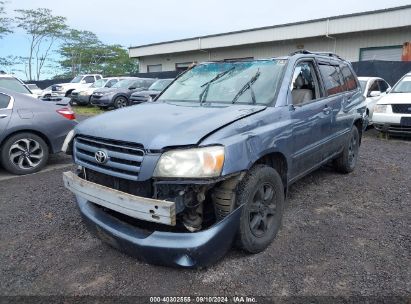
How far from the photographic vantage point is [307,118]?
402 cm

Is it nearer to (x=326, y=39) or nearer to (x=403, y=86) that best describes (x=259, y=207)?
(x=403, y=86)

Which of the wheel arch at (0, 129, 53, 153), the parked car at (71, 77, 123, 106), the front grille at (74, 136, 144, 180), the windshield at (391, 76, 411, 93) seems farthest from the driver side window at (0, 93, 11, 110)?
the parked car at (71, 77, 123, 106)

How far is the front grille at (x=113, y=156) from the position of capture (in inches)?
109

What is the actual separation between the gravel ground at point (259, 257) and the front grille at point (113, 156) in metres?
0.84

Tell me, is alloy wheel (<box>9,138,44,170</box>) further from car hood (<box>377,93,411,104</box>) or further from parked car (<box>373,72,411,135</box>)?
car hood (<box>377,93,411,104</box>)

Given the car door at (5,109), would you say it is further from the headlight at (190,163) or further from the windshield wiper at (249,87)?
the headlight at (190,163)

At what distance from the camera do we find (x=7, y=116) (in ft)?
19.0

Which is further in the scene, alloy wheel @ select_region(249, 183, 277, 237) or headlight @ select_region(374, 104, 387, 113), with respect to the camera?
headlight @ select_region(374, 104, 387, 113)

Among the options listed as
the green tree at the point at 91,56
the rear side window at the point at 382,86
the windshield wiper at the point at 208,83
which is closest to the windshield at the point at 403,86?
the rear side window at the point at 382,86

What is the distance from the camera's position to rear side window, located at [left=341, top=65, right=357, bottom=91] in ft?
18.1

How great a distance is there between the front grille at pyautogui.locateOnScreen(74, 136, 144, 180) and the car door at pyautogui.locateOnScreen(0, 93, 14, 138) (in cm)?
314

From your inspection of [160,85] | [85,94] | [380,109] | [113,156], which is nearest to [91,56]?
[85,94]

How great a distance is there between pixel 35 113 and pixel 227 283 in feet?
15.5

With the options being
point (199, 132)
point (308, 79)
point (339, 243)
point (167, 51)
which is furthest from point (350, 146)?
point (167, 51)
